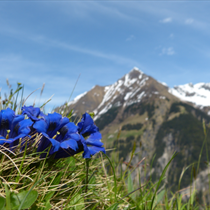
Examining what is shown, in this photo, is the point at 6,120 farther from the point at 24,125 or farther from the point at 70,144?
the point at 70,144

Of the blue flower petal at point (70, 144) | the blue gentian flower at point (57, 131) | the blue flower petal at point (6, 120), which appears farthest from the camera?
the blue flower petal at point (6, 120)

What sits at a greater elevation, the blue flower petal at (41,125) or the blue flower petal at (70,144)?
the blue flower petal at (41,125)

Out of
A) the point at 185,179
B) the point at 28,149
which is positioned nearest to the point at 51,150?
the point at 28,149

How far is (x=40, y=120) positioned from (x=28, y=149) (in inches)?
15.4

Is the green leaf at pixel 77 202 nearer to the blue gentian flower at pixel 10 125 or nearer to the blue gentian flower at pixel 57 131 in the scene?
the blue gentian flower at pixel 57 131

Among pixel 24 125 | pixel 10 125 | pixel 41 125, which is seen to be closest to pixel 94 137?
pixel 41 125

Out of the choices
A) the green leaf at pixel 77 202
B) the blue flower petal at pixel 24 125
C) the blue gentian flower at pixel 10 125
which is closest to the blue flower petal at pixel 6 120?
the blue gentian flower at pixel 10 125

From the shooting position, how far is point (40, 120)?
6.54 ft

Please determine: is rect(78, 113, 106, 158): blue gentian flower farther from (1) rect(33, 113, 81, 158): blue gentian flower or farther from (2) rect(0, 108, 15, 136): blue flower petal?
(2) rect(0, 108, 15, 136): blue flower petal

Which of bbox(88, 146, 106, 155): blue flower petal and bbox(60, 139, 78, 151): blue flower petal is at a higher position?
bbox(60, 139, 78, 151): blue flower petal

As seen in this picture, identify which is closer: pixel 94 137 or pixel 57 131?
pixel 57 131

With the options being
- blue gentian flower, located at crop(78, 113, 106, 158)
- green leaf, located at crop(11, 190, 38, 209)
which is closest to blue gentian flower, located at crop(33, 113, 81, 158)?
blue gentian flower, located at crop(78, 113, 106, 158)

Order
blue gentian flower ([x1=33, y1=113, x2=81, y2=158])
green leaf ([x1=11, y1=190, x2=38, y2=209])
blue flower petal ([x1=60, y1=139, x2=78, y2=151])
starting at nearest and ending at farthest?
green leaf ([x1=11, y1=190, x2=38, y2=209]) → blue flower petal ([x1=60, y1=139, x2=78, y2=151]) → blue gentian flower ([x1=33, y1=113, x2=81, y2=158])

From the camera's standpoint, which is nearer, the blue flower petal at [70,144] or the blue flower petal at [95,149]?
the blue flower petal at [70,144]
